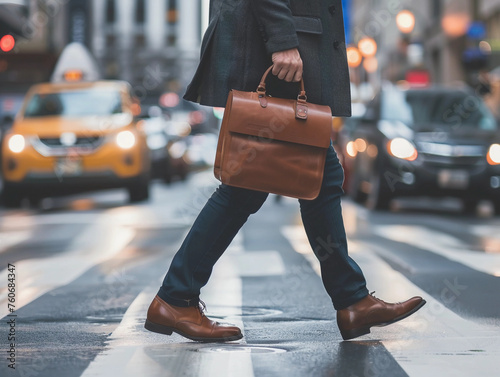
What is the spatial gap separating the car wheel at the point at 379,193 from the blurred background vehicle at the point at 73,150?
357cm

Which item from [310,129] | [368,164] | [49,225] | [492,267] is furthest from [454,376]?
[368,164]

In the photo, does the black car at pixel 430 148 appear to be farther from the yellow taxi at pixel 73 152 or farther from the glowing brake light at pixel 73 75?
the glowing brake light at pixel 73 75

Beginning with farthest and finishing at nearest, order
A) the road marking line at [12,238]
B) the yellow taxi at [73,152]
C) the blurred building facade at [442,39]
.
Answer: the blurred building facade at [442,39], the yellow taxi at [73,152], the road marking line at [12,238]

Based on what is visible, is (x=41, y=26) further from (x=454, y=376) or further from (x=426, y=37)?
(x=454, y=376)

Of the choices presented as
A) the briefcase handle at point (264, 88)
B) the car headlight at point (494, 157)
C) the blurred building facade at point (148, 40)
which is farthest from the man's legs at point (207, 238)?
the blurred building facade at point (148, 40)

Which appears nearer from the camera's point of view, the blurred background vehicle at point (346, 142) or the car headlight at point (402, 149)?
the car headlight at point (402, 149)

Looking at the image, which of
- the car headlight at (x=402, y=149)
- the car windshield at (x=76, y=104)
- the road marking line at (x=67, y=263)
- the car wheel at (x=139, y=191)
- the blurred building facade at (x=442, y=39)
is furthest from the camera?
the blurred building facade at (x=442, y=39)

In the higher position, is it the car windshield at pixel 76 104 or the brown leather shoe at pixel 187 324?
the brown leather shoe at pixel 187 324

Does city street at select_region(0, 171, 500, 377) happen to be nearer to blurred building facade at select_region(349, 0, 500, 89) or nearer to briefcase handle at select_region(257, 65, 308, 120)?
briefcase handle at select_region(257, 65, 308, 120)

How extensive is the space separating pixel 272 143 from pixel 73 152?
10.3 metres

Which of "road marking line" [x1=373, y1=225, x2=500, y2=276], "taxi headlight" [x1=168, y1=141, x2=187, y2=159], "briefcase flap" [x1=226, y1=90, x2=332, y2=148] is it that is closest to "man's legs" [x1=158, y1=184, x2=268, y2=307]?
"briefcase flap" [x1=226, y1=90, x2=332, y2=148]

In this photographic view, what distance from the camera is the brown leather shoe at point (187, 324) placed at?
3938mm

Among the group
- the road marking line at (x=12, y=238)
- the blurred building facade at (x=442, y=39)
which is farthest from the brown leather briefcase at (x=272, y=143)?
the blurred building facade at (x=442, y=39)

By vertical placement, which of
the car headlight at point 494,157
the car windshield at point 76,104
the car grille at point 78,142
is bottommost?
the car grille at point 78,142
